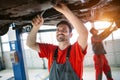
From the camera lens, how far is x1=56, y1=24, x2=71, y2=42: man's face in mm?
1978

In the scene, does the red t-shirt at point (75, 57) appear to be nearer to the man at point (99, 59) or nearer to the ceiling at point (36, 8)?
the ceiling at point (36, 8)

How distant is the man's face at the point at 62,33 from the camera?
6.49 ft

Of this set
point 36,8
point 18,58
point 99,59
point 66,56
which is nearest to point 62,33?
point 66,56

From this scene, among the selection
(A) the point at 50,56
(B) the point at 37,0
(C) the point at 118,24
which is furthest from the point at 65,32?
(C) the point at 118,24

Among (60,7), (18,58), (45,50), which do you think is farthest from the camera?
(18,58)

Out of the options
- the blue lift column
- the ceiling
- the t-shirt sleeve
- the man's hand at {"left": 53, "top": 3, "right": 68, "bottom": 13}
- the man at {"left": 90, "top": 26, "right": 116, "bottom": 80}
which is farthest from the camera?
the man at {"left": 90, "top": 26, "right": 116, "bottom": 80}

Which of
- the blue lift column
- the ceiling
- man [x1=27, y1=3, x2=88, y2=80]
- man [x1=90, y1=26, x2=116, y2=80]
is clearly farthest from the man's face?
man [x1=90, y1=26, x2=116, y2=80]

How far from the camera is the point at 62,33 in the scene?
1.98 m

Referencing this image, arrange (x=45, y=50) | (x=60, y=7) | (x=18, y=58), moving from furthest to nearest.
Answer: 1. (x=18, y=58)
2. (x=45, y=50)
3. (x=60, y=7)

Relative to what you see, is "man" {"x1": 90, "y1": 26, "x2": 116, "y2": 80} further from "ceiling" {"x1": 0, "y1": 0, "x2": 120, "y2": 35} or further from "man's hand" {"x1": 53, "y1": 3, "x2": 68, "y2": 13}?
"man's hand" {"x1": 53, "y1": 3, "x2": 68, "y2": 13}

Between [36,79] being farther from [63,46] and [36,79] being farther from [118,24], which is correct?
[63,46]

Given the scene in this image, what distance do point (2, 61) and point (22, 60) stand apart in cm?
659

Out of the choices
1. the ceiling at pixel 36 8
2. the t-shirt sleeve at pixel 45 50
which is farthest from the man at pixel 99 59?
the t-shirt sleeve at pixel 45 50

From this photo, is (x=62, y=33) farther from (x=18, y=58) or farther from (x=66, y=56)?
(x=18, y=58)
